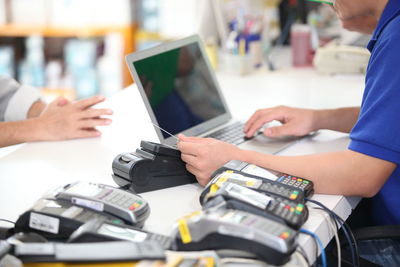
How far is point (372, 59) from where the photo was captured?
1.28 m

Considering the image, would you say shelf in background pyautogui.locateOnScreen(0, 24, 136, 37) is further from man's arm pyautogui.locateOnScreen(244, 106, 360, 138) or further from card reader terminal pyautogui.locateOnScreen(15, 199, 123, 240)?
card reader terminal pyautogui.locateOnScreen(15, 199, 123, 240)

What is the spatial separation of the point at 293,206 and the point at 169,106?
1.99 feet

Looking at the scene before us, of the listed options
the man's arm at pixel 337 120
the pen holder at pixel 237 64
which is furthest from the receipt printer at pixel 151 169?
the pen holder at pixel 237 64

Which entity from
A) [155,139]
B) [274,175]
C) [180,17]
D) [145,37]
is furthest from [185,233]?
[145,37]

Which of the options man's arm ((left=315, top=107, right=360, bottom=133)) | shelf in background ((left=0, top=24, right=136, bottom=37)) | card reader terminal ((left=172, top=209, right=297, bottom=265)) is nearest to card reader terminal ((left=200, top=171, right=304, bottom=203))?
card reader terminal ((left=172, top=209, right=297, bottom=265))

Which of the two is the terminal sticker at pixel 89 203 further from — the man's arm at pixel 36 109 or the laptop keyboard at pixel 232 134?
the man's arm at pixel 36 109

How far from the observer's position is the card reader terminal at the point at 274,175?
118 cm

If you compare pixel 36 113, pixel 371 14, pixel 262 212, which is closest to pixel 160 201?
pixel 262 212

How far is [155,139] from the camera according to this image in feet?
5.36

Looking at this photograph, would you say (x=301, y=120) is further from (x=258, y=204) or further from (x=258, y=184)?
(x=258, y=204)

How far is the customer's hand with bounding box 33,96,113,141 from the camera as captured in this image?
163 centimetres

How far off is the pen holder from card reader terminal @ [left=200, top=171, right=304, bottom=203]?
127 centimetres

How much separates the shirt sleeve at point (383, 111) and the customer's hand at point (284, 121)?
1.28 feet

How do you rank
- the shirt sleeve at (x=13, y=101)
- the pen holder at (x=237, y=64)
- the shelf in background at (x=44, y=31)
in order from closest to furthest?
the shirt sleeve at (x=13, y=101)
the pen holder at (x=237, y=64)
the shelf in background at (x=44, y=31)
